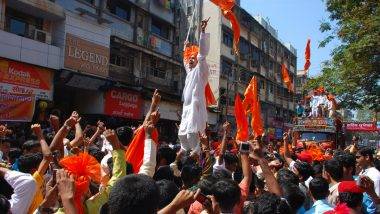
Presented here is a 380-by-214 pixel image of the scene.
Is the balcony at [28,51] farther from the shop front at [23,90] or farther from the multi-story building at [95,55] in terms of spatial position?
the shop front at [23,90]

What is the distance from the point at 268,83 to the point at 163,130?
2058 centimetres

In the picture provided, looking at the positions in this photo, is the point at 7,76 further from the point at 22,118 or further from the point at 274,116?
the point at 274,116

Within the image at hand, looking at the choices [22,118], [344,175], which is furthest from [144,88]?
[344,175]

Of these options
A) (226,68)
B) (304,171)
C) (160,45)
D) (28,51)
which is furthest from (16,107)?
(226,68)

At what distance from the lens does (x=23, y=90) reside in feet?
47.7

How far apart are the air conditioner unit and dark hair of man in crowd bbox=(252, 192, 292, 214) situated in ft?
47.4

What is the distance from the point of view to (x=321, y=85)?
→ 17.4 m

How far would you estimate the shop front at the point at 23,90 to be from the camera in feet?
45.1

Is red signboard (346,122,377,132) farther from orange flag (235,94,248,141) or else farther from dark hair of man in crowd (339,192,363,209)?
dark hair of man in crowd (339,192,363,209)

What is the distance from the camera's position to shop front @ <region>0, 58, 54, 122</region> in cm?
1376

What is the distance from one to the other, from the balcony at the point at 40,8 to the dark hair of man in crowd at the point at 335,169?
12578mm

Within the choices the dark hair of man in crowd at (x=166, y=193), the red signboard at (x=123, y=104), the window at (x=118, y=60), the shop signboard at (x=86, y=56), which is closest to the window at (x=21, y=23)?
the shop signboard at (x=86, y=56)

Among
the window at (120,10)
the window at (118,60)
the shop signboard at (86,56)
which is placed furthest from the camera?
the window at (120,10)

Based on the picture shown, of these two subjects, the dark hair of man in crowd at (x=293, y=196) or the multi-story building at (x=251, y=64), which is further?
the multi-story building at (x=251, y=64)
